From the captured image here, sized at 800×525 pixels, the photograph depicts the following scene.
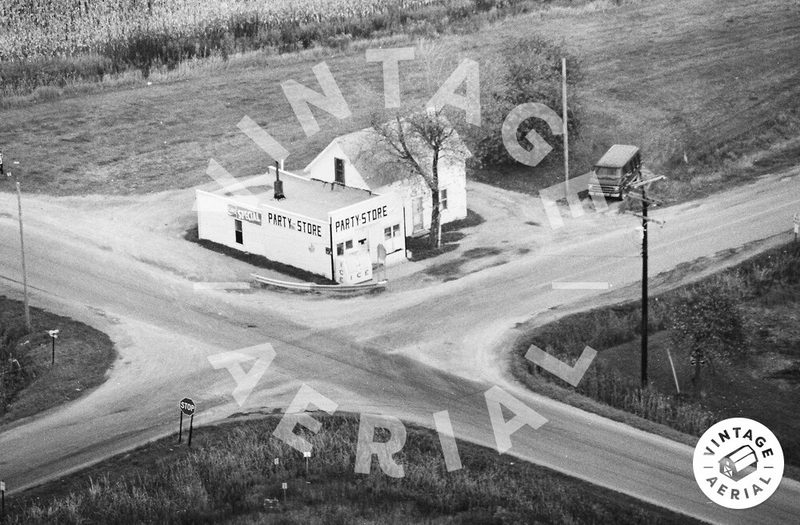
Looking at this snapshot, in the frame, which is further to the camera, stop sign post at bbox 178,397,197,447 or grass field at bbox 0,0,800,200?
grass field at bbox 0,0,800,200

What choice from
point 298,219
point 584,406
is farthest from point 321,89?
point 584,406

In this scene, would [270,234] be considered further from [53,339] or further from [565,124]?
[565,124]

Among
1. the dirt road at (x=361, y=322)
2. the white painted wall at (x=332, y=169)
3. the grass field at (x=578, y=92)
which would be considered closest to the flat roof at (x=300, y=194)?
the white painted wall at (x=332, y=169)

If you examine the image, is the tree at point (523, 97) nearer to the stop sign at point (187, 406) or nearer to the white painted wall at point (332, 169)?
the white painted wall at point (332, 169)

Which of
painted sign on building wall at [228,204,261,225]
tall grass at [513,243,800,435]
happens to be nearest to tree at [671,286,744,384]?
tall grass at [513,243,800,435]

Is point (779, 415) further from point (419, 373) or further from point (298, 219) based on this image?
point (298, 219)

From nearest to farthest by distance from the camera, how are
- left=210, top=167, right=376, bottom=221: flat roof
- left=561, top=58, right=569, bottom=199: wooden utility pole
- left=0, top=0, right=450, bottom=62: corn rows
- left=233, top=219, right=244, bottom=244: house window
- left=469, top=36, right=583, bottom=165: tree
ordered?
left=210, top=167, right=376, bottom=221: flat roof
left=233, top=219, right=244, bottom=244: house window
left=561, top=58, right=569, bottom=199: wooden utility pole
left=469, top=36, right=583, bottom=165: tree
left=0, top=0, right=450, bottom=62: corn rows

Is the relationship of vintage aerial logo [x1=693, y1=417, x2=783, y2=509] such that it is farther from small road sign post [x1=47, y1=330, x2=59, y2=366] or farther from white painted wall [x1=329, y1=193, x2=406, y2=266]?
small road sign post [x1=47, y1=330, x2=59, y2=366]
